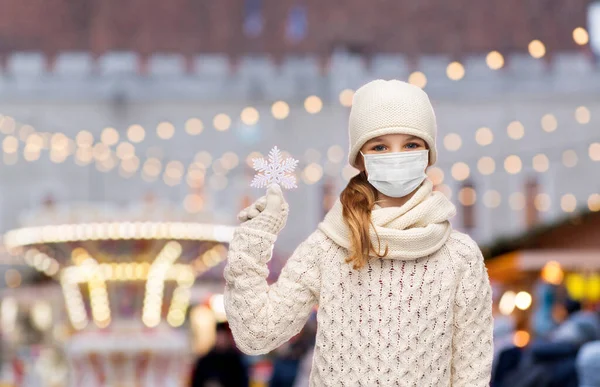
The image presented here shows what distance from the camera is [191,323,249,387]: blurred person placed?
10.0 metres

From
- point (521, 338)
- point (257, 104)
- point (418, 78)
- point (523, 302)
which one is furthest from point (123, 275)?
point (257, 104)

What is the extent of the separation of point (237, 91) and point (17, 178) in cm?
690

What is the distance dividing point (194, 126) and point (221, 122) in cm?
98

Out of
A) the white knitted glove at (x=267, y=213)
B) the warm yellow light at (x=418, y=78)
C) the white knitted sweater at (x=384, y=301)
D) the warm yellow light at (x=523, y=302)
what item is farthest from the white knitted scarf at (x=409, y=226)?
the warm yellow light at (x=418, y=78)

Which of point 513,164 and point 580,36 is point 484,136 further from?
point 580,36

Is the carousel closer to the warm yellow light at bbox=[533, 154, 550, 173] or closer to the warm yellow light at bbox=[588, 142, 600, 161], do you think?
the warm yellow light at bbox=[588, 142, 600, 161]

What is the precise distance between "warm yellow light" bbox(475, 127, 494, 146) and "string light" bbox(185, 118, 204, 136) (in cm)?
787

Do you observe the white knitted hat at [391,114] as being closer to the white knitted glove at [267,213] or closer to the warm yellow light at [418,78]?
the white knitted glove at [267,213]

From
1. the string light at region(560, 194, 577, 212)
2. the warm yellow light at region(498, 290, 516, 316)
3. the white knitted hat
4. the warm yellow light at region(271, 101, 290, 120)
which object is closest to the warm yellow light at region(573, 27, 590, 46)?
the white knitted hat

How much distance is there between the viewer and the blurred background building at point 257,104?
3762cm

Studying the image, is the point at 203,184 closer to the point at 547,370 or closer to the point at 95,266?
the point at 95,266

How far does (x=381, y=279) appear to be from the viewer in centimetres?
321

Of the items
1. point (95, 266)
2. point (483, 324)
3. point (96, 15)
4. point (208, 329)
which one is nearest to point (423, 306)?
point (483, 324)

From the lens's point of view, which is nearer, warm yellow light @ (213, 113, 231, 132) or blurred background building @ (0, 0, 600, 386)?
warm yellow light @ (213, 113, 231, 132)
